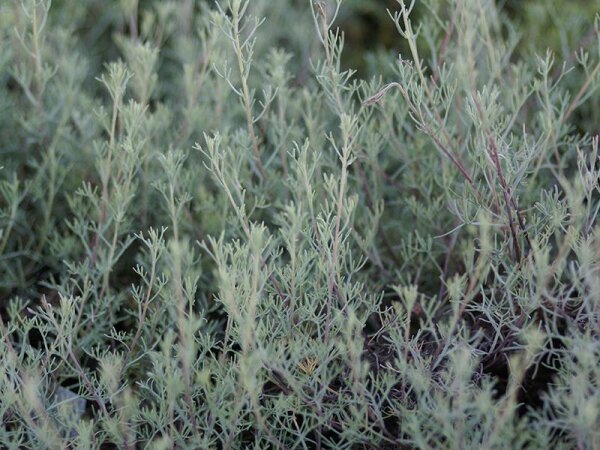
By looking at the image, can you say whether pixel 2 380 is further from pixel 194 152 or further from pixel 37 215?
pixel 194 152

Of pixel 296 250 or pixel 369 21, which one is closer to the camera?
pixel 296 250

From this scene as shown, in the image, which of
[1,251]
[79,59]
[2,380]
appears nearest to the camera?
[2,380]

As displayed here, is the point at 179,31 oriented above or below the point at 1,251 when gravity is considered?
above

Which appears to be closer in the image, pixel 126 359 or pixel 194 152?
pixel 126 359

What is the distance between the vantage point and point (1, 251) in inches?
91.7

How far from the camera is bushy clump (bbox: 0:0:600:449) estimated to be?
1.70 metres

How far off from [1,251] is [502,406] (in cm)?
161

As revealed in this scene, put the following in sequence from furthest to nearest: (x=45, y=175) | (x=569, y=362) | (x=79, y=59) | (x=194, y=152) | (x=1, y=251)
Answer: (x=79, y=59), (x=194, y=152), (x=45, y=175), (x=1, y=251), (x=569, y=362)

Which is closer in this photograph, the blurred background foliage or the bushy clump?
the bushy clump

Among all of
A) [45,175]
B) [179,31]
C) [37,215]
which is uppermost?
[179,31]

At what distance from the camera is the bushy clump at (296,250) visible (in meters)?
1.70

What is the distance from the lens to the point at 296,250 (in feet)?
7.07

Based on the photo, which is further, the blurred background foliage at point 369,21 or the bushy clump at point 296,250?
the blurred background foliage at point 369,21

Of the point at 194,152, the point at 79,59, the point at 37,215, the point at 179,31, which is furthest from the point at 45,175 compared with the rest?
the point at 179,31
